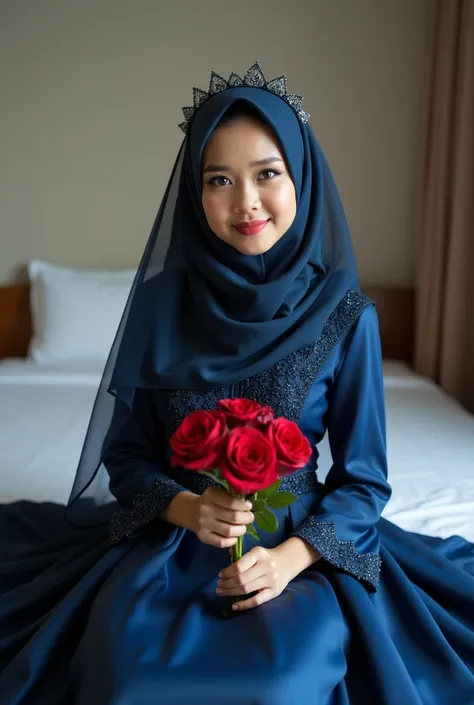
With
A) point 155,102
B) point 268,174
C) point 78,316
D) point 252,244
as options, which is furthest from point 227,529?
point 155,102

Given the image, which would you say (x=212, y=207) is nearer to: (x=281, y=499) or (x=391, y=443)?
(x=281, y=499)

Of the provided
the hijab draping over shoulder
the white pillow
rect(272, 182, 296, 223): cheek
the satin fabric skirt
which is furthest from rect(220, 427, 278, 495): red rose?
the white pillow

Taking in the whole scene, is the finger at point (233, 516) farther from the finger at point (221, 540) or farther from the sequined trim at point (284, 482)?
the sequined trim at point (284, 482)

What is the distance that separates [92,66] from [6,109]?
17.5 inches

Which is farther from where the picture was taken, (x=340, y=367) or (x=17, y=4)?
(x=17, y=4)

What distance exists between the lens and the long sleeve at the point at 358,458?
1.02 metres

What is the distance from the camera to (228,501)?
0.83 meters

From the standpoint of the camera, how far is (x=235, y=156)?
1.05 m

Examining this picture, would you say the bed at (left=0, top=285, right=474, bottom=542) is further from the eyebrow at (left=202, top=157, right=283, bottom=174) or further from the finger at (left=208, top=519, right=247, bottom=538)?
the eyebrow at (left=202, top=157, right=283, bottom=174)

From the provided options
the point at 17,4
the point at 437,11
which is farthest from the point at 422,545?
the point at 17,4

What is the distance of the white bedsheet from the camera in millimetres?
1562

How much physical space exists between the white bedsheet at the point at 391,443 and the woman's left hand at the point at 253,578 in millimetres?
658

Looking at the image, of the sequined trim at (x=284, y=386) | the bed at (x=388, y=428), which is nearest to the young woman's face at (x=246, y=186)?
the sequined trim at (x=284, y=386)

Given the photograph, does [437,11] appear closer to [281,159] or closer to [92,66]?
[92,66]
